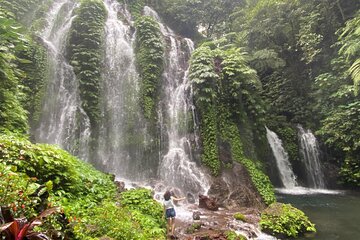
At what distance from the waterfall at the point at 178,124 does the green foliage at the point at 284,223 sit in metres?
3.98

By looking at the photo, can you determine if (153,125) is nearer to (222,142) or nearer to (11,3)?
(222,142)

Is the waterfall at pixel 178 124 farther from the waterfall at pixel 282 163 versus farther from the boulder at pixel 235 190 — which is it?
the waterfall at pixel 282 163

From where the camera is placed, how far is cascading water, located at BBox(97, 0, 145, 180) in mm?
15352

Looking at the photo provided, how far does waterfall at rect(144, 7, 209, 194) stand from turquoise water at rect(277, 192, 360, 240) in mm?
4811

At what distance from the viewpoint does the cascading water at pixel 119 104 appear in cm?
1535

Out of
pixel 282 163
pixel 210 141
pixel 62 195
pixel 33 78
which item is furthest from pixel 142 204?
pixel 282 163

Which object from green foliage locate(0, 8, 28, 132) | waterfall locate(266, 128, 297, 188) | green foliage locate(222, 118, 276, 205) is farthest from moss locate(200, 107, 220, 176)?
green foliage locate(0, 8, 28, 132)

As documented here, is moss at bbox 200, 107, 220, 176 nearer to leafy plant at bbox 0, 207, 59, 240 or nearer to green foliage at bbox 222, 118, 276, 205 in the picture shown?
green foliage at bbox 222, 118, 276, 205

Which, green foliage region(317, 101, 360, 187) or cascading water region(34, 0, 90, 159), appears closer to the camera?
cascading water region(34, 0, 90, 159)

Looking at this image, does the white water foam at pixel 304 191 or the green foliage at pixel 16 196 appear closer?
the green foliage at pixel 16 196

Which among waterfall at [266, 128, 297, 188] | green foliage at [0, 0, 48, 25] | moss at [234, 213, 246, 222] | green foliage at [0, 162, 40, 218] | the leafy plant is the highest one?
green foliage at [0, 0, 48, 25]

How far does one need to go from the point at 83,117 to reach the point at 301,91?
16.2 meters

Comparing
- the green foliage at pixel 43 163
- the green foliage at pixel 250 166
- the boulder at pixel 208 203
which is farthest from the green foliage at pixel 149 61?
the green foliage at pixel 43 163

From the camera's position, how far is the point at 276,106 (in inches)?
861
